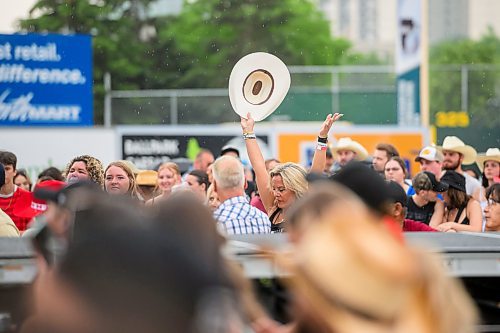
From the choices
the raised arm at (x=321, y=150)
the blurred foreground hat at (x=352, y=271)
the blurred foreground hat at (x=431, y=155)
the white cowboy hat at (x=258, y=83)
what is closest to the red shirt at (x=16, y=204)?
the white cowboy hat at (x=258, y=83)

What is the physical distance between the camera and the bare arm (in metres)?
9.68

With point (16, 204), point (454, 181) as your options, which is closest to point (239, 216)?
point (16, 204)

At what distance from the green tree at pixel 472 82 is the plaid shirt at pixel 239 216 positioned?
2009 cm

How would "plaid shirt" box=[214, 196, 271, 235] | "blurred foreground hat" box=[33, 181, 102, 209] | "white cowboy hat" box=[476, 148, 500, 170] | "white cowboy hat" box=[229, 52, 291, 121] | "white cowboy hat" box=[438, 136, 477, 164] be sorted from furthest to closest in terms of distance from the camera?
"white cowboy hat" box=[476, 148, 500, 170], "white cowboy hat" box=[438, 136, 477, 164], "white cowboy hat" box=[229, 52, 291, 121], "plaid shirt" box=[214, 196, 271, 235], "blurred foreground hat" box=[33, 181, 102, 209]

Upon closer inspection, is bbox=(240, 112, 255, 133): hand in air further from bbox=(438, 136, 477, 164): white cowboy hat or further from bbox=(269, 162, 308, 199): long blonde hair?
bbox=(438, 136, 477, 164): white cowboy hat

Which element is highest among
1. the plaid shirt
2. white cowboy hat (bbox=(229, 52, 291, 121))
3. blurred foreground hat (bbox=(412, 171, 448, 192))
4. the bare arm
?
white cowboy hat (bbox=(229, 52, 291, 121))

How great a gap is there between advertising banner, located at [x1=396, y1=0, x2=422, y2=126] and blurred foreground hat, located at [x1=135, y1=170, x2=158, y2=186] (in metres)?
14.0

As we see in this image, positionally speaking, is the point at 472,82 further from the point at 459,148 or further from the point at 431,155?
the point at 431,155

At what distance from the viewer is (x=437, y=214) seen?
9.84 m

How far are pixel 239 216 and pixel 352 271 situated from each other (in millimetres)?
4151

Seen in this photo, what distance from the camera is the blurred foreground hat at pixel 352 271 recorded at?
324 cm

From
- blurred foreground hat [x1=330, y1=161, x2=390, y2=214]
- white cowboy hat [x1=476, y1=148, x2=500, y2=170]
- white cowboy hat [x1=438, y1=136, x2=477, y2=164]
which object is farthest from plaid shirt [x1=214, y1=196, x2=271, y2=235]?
white cowboy hat [x1=476, y1=148, x2=500, y2=170]

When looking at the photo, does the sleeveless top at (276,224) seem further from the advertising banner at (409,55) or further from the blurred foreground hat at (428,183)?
the advertising banner at (409,55)

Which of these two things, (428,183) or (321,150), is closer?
(321,150)
